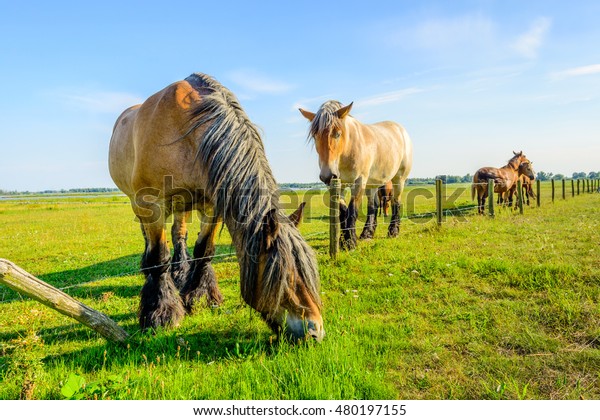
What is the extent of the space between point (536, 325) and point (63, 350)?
469cm

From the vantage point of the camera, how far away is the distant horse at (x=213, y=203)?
2920 mm

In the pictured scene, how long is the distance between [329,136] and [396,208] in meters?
4.09

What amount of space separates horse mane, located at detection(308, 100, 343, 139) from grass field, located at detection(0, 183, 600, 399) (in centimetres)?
252

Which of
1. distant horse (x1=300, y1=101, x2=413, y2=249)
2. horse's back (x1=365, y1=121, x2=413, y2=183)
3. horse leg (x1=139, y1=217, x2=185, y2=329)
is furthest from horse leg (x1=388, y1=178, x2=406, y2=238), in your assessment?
horse leg (x1=139, y1=217, x2=185, y2=329)

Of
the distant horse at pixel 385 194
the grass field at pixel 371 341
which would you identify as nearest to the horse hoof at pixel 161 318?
the grass field at pixel 371 341

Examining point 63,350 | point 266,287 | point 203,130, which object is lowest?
point 63,350

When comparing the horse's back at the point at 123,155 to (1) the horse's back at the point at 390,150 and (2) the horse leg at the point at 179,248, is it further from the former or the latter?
(1) the horse's back at the point at 390,150

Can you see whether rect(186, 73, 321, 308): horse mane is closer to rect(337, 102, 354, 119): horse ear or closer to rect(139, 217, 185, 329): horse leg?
rect(139, 217, 185, 329): horse leg

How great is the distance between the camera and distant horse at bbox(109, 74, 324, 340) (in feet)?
9.58

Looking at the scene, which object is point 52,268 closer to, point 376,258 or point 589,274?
point 376,258

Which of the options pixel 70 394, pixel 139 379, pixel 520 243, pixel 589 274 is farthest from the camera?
pixel 520 243

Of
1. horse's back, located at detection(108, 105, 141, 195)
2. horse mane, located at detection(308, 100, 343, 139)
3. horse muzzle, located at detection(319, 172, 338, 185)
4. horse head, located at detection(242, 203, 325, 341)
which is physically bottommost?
horse head, located at detection(242, 203, 325, 341)

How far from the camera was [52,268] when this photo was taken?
7414mm
